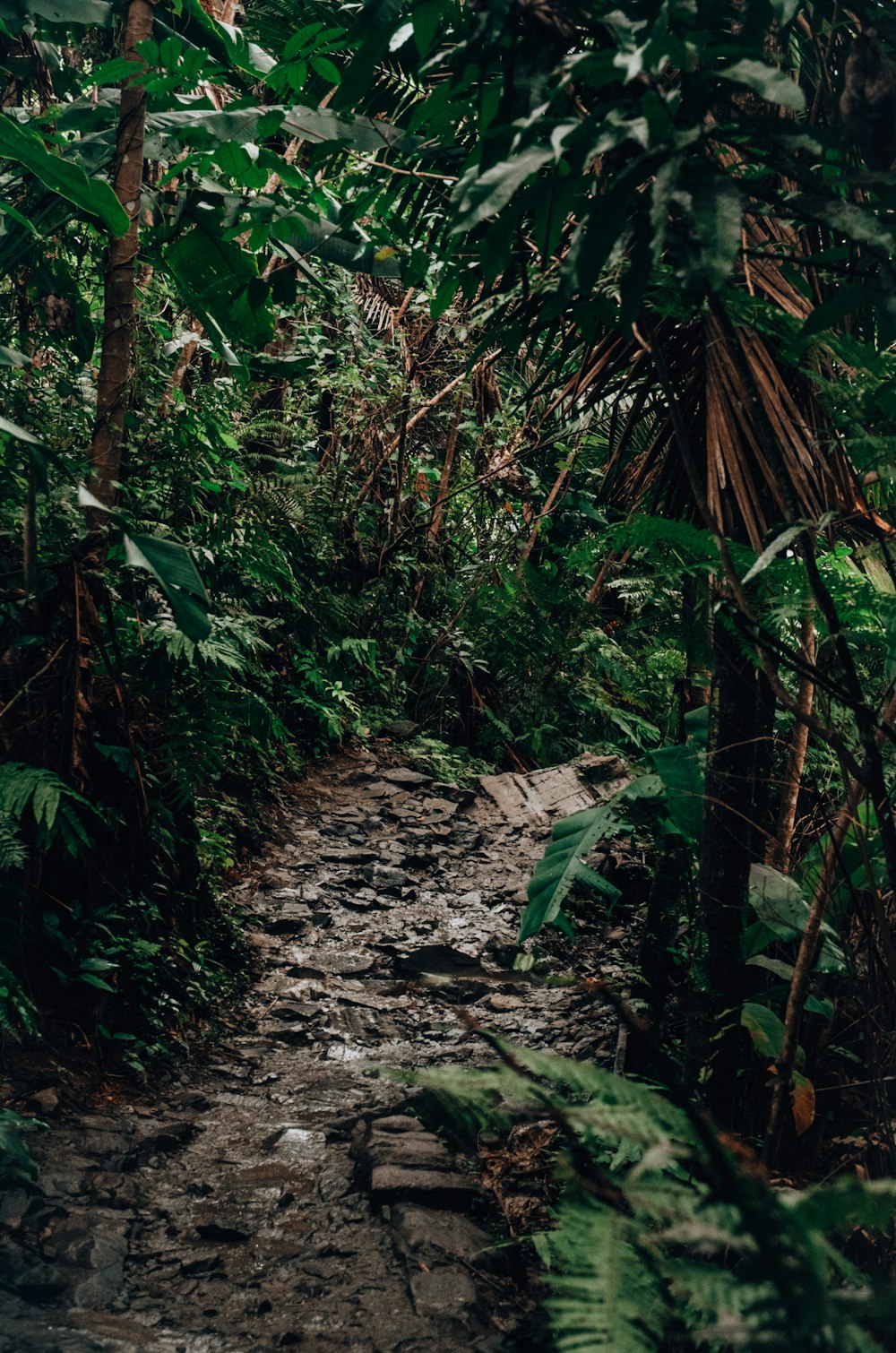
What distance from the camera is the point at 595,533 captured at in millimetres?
4113

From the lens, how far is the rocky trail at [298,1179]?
2232 mm

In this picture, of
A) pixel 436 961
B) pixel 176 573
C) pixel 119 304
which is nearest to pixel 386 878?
pixel 436 961

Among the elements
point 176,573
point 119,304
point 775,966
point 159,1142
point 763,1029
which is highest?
point 119,304

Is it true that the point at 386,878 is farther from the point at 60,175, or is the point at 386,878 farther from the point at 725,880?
the point at 60,175

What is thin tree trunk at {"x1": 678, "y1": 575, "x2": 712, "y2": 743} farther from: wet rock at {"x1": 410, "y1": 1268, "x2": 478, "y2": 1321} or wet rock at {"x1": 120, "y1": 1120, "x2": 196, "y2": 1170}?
wet rock at {"x1": 120, "y1": 1120, "x2": 196, "y2": 1170}

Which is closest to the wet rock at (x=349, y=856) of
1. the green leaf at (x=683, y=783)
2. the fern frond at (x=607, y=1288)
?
the green leaf at (x=683, y=783)

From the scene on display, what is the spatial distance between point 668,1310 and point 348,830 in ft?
18.8

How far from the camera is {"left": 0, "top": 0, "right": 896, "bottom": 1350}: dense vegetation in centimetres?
117

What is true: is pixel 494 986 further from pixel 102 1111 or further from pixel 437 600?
pixel 437 600

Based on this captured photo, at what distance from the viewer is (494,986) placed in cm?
468

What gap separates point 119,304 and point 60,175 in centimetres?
57

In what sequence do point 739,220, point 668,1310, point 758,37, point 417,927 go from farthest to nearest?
point 417,927 < point 758,37 < point 739,220 < point 668,1310

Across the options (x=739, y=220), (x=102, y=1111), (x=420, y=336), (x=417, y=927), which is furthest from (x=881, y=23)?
(x=420, y=336)

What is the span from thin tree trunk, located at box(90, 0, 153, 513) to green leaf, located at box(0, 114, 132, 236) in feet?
0.84
